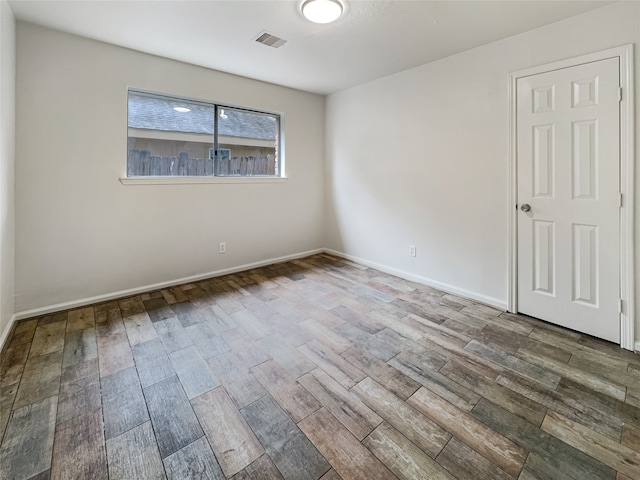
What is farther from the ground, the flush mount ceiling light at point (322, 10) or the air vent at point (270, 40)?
the air vent at point (270, 40)

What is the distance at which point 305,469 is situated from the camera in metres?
1.28

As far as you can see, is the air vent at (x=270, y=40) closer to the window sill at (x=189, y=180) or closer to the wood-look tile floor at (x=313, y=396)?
the window sill at (x=189, y=180)

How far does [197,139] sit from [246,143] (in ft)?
2.20

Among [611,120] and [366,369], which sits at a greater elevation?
[611,120]

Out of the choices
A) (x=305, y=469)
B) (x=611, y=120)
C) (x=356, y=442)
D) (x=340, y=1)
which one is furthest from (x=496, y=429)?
(x=340, y=1)

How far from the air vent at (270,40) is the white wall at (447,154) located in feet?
4.89

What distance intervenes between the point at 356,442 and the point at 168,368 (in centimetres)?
133

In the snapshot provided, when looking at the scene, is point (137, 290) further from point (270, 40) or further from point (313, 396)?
point (270, 40)

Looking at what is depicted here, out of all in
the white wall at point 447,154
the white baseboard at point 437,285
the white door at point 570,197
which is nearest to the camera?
the white door at point 570,197

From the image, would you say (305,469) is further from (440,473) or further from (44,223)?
(44,223)

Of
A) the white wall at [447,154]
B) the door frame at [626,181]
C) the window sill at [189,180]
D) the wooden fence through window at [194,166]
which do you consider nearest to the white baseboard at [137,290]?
the window sill at [189,180]

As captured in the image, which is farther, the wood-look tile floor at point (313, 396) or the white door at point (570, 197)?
the white door at point (570, 197)

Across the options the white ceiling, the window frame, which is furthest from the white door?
the window frame

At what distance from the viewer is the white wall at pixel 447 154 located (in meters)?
2.44
